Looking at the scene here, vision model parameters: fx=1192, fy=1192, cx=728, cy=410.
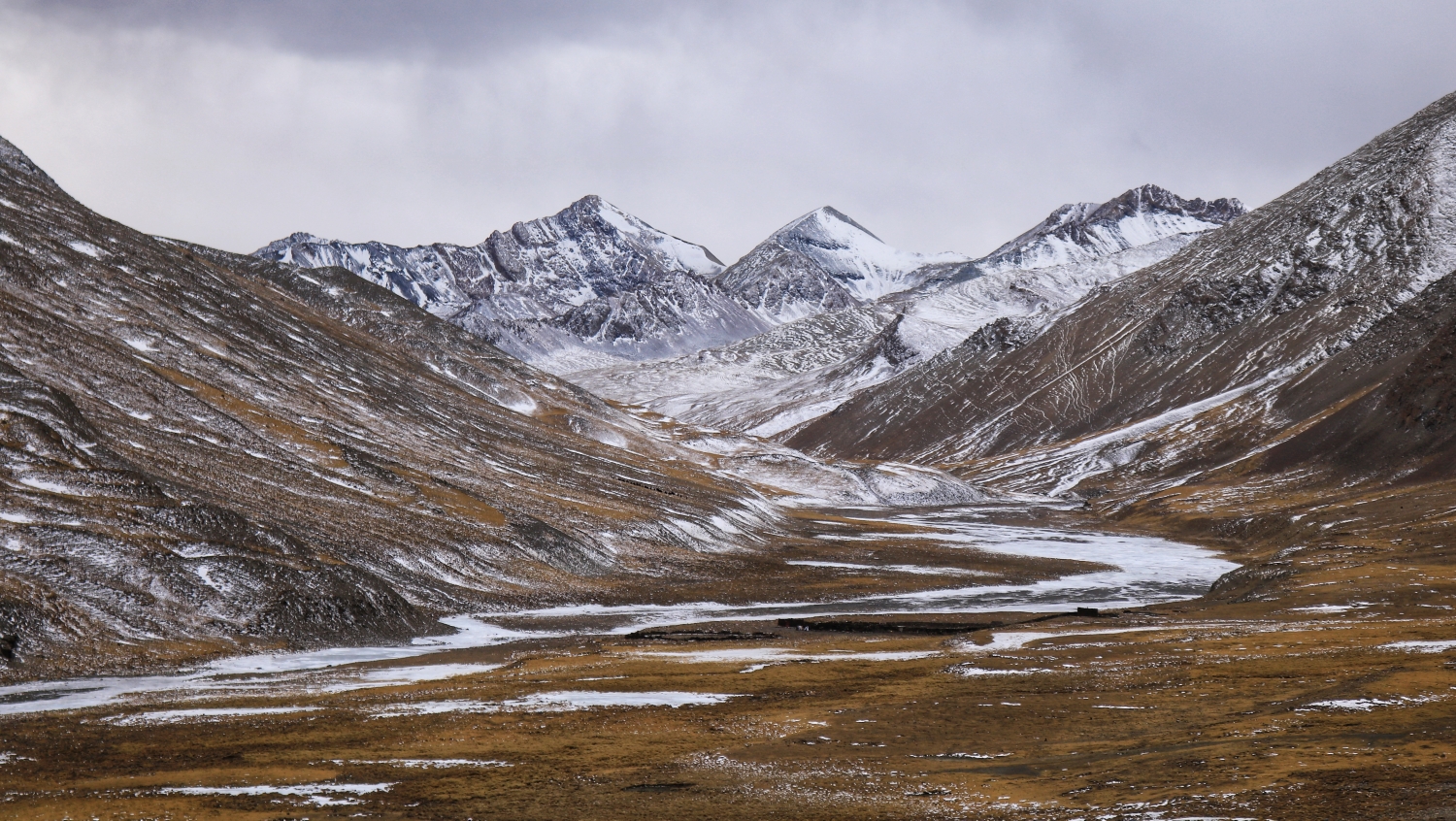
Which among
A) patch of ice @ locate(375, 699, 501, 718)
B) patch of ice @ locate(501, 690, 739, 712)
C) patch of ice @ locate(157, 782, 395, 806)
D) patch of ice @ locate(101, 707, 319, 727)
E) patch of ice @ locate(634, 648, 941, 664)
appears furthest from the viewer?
patch of ice @ locate(634, 648, 941, 664)

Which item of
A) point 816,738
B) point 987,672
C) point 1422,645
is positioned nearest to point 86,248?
point 987,672

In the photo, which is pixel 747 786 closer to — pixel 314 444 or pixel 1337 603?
pixel 1337 603

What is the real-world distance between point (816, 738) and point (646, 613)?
4232 cm

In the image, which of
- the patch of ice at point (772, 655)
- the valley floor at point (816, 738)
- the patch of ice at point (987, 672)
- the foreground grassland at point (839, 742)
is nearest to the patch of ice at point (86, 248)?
the valley floor at point (816, 738)

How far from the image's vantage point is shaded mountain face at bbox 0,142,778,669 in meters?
55.8

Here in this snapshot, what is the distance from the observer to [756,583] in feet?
293

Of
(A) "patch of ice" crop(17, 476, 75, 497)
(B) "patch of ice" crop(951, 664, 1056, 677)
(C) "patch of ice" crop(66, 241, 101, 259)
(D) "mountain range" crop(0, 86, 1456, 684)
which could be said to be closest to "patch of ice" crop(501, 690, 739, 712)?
(B) "patch of ice" crop(951, 664, 1056, 677)

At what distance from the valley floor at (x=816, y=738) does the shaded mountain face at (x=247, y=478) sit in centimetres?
1467

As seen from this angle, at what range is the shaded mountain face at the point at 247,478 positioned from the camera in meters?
55.8

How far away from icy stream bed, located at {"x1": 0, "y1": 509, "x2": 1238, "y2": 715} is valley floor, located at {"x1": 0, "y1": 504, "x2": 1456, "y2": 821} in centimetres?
142

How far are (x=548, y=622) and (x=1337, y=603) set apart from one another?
138ft

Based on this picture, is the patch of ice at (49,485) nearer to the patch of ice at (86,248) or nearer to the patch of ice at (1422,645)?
the patch of ice at (1422,645)

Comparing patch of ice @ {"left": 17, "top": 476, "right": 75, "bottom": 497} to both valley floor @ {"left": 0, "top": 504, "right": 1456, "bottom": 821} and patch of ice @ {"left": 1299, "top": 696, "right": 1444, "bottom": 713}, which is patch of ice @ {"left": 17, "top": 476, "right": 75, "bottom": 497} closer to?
valley floor @ {"left": 0, "top": 504, "right": 1456, "bottom": 821}

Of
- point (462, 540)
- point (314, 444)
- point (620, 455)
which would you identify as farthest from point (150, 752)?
point (620, 455)
